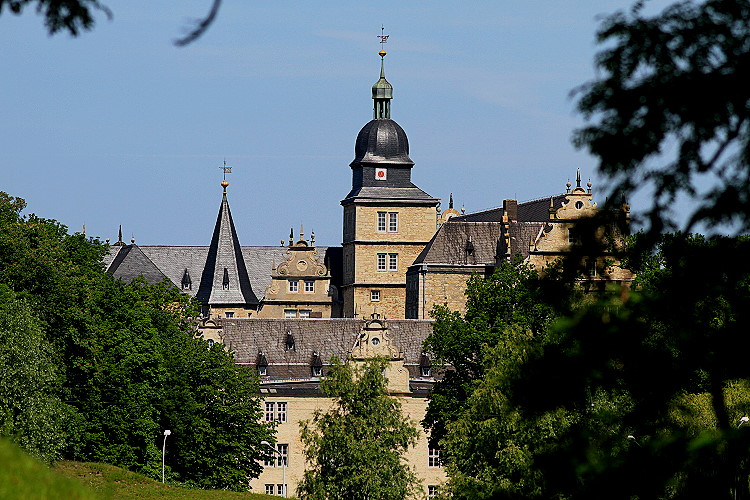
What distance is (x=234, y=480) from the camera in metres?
60.8

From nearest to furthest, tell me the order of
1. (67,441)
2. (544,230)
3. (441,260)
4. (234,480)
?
(67,441)
(234,480)
(544,230)
(441,260)

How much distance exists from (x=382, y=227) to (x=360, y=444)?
2347 inches

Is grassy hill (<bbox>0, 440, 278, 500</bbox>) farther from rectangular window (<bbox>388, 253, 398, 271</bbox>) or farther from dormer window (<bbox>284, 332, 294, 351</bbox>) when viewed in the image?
rectangular window (<bbox>388, 253, 398, 271</bbox>)

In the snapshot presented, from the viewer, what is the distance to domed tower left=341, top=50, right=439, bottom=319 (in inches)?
4385

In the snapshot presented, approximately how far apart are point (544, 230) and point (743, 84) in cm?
8363

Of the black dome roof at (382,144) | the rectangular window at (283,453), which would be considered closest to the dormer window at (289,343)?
the rectangular window at (283,453)

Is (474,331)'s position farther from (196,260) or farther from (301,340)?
(196,260)

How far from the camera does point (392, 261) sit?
11175 cm

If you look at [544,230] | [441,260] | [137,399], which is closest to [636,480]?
[137,399]

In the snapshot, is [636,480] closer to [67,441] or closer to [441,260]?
[67,441]

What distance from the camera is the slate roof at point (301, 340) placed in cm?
8356

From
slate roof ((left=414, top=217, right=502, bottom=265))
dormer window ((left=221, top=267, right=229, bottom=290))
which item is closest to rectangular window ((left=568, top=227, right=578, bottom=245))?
slate roof ((left=414, top=217, right=502, bottom=265))

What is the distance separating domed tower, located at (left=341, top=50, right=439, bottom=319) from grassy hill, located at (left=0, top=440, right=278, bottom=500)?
210 ft

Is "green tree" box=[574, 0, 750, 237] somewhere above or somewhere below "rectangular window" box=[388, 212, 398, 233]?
below
